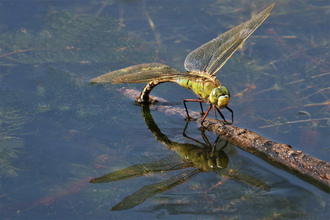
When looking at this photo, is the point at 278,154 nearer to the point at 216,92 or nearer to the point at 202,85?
the point at 216,92

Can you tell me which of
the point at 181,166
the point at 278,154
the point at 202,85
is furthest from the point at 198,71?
the point at 278,154

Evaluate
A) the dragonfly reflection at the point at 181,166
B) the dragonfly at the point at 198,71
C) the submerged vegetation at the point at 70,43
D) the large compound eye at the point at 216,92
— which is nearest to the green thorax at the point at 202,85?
the dragonfly at the point at 198,71

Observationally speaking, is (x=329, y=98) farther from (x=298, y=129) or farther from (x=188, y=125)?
(x=188, y=125)

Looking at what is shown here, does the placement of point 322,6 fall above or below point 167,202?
above

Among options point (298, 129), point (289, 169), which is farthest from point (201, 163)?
point (298, 129)

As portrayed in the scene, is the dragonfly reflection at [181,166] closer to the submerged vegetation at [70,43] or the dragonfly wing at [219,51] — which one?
the dragonfly wing at [219,51]
